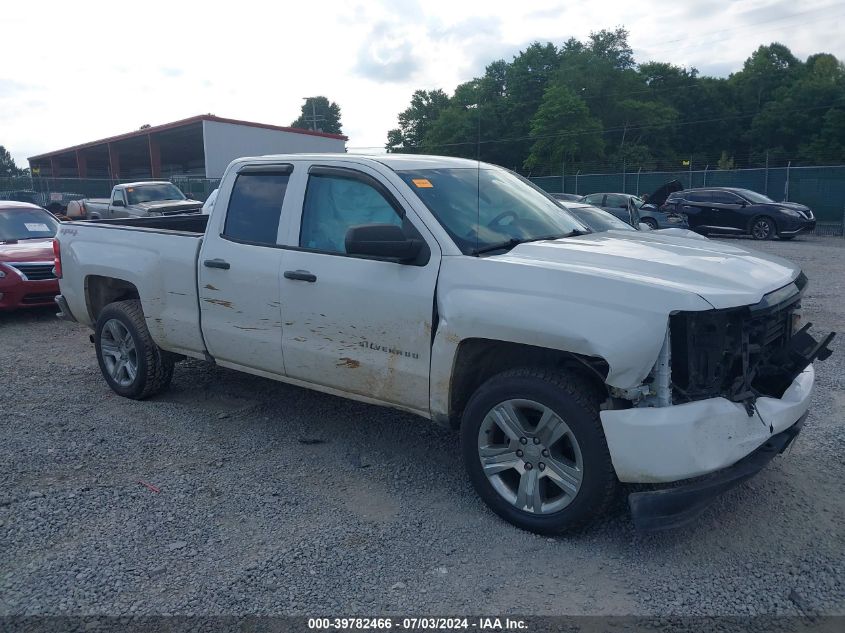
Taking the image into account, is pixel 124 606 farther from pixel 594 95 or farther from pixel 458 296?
pixel 594 95

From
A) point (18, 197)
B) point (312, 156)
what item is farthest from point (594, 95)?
point (312, 156)

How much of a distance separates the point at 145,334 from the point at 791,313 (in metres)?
4.53

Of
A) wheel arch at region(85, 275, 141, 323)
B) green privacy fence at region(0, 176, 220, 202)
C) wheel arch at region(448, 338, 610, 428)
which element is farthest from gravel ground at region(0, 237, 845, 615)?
green privacy fence at region(0, 176, 220, 202)

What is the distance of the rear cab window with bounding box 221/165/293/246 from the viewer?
189 inches

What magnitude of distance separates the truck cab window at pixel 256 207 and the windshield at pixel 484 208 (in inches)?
37.9

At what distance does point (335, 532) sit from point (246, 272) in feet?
6.21

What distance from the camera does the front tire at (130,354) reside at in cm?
570

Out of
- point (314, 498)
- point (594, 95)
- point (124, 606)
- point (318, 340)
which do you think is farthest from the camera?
point (594, 95)

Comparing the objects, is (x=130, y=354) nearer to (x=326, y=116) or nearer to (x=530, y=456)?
(x=530, y=456)

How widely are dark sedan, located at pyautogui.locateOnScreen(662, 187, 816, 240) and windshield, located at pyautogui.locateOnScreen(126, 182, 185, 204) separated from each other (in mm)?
14808

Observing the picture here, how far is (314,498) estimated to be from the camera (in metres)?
4.12

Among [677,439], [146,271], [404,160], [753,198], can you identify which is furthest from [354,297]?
[753,198]

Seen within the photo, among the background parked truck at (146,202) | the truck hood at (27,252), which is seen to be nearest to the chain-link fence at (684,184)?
the background parked truck at (146,202)

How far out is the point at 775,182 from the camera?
2561 cm
